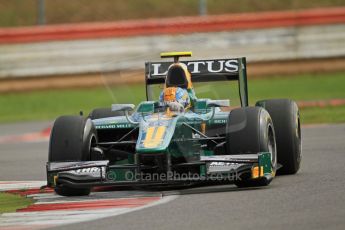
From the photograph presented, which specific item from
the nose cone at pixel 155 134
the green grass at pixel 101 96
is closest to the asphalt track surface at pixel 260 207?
the nose cone at pixel 155 134

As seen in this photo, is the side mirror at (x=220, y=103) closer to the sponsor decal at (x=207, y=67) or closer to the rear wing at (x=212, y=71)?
the rear wing at (x=212, y=71)

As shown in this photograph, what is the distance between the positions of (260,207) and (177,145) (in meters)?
1.98

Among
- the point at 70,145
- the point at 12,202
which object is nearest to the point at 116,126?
the point at 70,145

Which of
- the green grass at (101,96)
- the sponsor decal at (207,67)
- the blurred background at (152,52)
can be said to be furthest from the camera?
the blurred background at (152,52)

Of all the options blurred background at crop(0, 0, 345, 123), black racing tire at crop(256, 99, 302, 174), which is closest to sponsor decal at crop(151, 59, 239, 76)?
black racing tire at crop(256, 99, 302, 174)

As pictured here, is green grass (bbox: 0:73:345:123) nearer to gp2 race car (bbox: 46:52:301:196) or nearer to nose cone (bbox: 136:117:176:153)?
gp2 race car (bbox: 46:52:301:196)

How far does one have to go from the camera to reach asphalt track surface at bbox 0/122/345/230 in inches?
385

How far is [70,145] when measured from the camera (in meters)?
12.6

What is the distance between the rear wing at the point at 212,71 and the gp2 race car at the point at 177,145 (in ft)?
1.40

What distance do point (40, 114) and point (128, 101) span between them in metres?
12.8

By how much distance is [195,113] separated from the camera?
43.7ft

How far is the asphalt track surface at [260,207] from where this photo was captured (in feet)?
32.1

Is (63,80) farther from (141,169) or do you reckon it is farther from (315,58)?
(141,169)

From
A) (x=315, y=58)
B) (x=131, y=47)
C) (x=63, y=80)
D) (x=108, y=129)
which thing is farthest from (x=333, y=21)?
(x=108, y=129)
